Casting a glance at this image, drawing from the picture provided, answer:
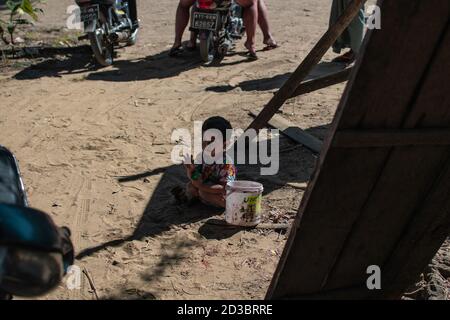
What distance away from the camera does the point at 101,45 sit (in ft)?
27.0

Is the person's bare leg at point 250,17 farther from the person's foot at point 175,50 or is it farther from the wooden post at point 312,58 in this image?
the wooden post at point 312,58

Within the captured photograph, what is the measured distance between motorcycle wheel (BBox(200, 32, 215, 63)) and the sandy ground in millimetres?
182

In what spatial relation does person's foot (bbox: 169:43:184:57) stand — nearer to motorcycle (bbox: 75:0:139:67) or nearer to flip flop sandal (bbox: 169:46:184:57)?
flip flop sandal (bbox: 169:46:184:57)

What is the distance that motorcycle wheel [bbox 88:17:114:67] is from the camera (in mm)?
7977

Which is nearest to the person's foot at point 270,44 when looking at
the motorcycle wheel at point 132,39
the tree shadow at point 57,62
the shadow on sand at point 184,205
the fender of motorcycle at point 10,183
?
the motorcycle wheel at point 132,39

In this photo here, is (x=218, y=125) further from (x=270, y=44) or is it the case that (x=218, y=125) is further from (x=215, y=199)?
(x=270, y=44)

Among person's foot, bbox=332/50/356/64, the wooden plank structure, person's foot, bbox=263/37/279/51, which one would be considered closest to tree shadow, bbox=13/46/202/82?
person's foot, bbox=263/37/279/51

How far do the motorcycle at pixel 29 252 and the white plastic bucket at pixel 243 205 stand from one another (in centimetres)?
243

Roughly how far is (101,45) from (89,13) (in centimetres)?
48

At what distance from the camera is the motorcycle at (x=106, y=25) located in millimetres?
7938

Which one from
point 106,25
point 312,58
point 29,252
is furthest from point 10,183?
point 106,25

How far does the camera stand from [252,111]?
6496 mm
